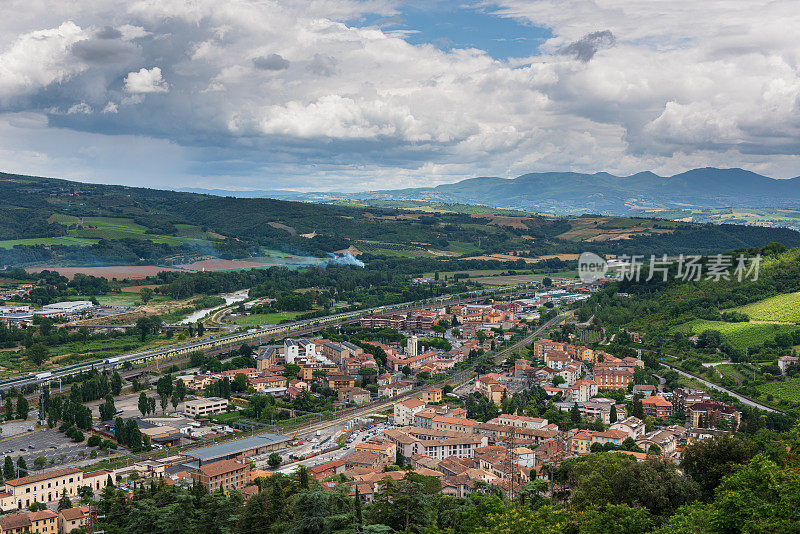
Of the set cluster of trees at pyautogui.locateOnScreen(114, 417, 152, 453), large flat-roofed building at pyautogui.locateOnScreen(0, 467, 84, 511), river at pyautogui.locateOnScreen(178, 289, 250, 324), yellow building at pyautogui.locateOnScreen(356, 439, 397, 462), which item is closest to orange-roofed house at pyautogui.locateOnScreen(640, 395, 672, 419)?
yellow building at pyautogui.locateOnScreen(356, 439, 397, 462)

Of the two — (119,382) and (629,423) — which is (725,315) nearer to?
(629,423)

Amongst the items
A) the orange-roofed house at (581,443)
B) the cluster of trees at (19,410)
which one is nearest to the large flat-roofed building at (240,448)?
the cluster of trees at (19,410)

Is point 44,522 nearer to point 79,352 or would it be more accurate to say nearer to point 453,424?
point 453,424

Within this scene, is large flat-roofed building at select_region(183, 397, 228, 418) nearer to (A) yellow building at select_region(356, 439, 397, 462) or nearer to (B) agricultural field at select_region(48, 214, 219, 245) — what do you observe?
(A) yellow building at select_region(356, 439, 397, 462)

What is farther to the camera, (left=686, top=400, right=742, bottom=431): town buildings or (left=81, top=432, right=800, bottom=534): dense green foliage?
(left=686, top=400, right=742, bottom=431): town buildings

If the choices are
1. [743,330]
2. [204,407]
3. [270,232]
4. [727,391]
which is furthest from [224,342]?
[270,232]
